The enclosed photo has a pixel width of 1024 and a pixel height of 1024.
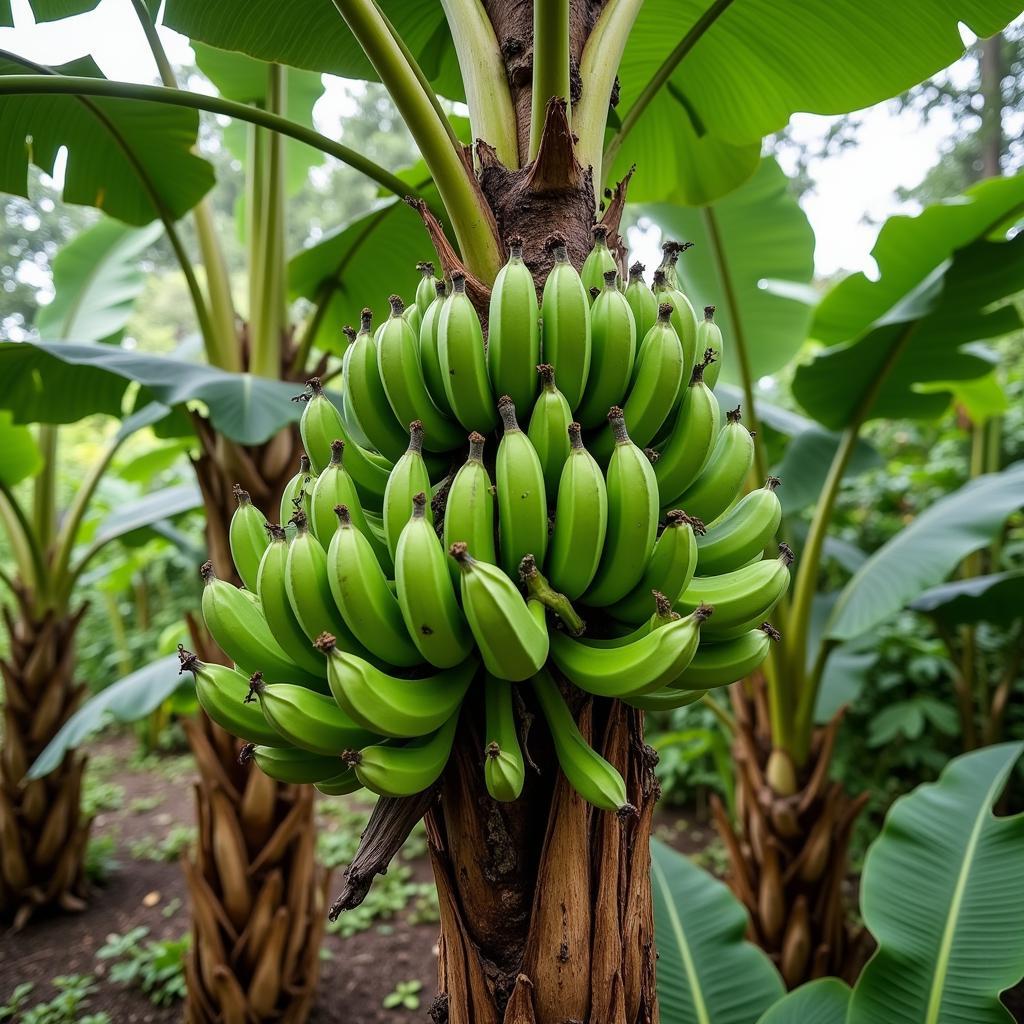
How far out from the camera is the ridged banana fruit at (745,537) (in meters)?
0.83

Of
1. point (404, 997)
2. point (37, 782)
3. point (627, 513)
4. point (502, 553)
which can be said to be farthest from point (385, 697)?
point (37, 782)

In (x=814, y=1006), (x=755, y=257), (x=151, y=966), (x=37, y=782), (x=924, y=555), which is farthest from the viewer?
(x=37, y=782)

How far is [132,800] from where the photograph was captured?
4.67 meters

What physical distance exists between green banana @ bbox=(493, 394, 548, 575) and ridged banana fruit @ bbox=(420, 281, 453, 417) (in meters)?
0.12

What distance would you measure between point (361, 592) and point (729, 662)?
1.37 feet

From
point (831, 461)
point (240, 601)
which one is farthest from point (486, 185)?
point (831, 461)

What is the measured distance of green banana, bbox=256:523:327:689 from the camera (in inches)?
27.8

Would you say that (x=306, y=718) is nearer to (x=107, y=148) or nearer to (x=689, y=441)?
(x=689, y=441)

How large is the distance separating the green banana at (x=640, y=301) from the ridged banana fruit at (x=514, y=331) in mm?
150

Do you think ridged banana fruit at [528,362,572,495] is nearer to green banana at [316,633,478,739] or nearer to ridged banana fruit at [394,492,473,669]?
ridged banana fruit at [394,492,473,669]

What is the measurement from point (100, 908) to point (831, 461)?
150 inches

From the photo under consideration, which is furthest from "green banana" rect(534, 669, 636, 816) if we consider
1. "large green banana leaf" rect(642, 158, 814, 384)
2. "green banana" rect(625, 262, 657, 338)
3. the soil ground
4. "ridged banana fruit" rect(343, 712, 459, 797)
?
the soil ground

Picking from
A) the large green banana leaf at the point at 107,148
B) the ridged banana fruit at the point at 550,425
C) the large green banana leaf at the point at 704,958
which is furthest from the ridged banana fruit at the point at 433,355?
the large green banana leaf at the point at 704,958

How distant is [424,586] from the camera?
63 centimetres
